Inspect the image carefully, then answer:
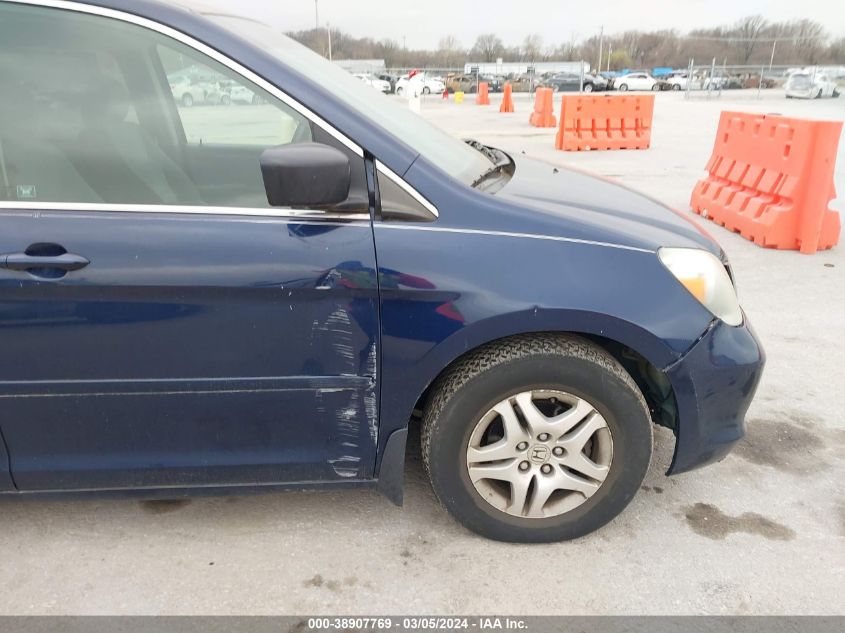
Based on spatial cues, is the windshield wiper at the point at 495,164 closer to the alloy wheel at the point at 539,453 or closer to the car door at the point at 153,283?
the car door at the point at 153,283

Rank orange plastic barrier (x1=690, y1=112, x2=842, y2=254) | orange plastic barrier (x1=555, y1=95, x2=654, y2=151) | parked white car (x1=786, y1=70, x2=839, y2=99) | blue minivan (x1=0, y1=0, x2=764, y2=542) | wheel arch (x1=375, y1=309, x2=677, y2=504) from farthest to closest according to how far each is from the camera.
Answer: parked white car (x1=786, y1=70, x2=839, y2=99) → orange plastic barrier (x1=555, y1=95, x2=654, y2=151) → orange plastic barrier (x1=690, y1=112, x2=842, y2=254) → wheel arch (x1=375, y1=309, x2=677, y2=504) → blue minivan (x1=0, y1=0, x2=764, y2=542)

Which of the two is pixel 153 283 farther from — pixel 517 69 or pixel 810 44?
pixel 810 44

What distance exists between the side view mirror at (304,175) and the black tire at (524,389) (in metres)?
0.73

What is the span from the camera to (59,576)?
2.34 metres

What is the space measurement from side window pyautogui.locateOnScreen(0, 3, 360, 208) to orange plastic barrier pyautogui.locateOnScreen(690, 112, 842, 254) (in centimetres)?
529

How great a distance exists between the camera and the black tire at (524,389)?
7.25ft

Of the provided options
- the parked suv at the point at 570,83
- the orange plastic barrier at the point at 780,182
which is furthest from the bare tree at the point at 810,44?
the orange plastic barrier at the point at 780,182

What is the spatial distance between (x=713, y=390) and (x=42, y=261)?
7.28 feet

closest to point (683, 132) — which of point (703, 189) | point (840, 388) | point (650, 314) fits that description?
point (703, 189)

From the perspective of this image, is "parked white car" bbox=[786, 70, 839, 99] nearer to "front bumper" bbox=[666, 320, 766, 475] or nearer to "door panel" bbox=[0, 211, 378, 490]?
"front bumper" bbox=[666, 320, 766, 475]

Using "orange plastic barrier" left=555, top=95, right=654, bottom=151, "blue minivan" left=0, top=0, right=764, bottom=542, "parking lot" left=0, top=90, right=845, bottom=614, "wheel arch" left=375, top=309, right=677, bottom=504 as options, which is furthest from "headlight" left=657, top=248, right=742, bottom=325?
"orange plastic barrier" left=555, top=95, right=654, bottom=151

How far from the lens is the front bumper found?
2281mm

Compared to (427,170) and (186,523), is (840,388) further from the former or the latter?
(186,523)
